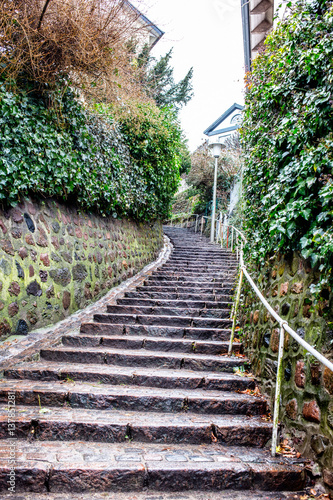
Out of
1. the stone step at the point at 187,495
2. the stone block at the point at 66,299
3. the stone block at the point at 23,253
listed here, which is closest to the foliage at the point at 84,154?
the stone block at the point at 23,253

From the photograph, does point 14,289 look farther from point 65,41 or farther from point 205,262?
point 205,262

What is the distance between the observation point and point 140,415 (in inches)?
112

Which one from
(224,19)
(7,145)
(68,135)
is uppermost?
(224,19)

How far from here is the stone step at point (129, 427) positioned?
254cm

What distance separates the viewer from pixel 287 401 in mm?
2707

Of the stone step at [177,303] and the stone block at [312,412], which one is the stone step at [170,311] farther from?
the stone block at [312,412]

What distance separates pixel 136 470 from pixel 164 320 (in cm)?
267

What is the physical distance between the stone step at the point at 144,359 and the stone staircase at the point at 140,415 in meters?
0.01

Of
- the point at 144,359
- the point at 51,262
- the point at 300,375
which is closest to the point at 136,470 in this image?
the point at 300,375

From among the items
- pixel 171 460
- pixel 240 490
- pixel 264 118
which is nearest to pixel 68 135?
pixel 264 118

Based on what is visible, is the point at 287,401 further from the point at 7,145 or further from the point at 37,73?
the point at 37,73

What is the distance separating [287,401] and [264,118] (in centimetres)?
303

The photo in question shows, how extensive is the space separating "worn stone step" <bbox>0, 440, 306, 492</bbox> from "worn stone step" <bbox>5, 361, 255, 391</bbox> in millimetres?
799

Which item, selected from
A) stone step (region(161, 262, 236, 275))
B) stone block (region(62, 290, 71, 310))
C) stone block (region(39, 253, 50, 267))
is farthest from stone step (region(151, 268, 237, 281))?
stone block (region(39, 253, 50, 267))
